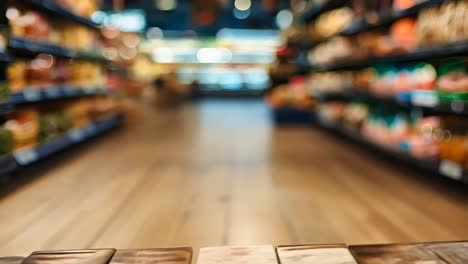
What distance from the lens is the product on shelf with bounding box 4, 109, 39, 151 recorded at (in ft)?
10.5

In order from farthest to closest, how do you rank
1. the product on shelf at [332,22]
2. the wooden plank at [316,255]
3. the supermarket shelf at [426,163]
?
the product on shelf at [332,22]
the supermarket shelf at [426,163]
the wooden plank at [316,255]

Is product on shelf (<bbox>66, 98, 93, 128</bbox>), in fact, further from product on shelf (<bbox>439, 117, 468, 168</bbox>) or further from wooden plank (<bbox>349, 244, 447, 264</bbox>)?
wooden plank (<bbox>349, 244, 447, 264</bbox>)

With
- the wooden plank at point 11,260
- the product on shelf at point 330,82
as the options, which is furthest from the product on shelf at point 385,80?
the wooden plank at point 11,260

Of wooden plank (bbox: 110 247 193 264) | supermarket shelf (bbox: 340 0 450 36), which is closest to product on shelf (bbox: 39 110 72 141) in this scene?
wooden plank (bbox: 110 247 193 264)

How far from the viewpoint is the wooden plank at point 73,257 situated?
159cm

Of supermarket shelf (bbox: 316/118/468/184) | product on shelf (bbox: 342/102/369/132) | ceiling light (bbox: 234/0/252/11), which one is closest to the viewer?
supermarket shelf (bbox: 316/118/468/184)

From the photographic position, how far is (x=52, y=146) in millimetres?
3781

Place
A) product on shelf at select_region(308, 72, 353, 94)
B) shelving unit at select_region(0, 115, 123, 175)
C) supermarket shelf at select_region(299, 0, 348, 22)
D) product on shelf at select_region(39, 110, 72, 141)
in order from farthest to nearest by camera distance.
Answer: supermarket shelf at select_region(299, 0, 348, 22) → product on shelf at select_region(308, 72, 353, 94) → product on shelf at select_region(39, 110, 72, 141) → shelving unit at select_region(0, 115, 123, 175)

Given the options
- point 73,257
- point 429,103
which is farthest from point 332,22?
point 73,257

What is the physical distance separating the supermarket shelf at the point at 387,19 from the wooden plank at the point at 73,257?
2489mm

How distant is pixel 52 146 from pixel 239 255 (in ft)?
8.63

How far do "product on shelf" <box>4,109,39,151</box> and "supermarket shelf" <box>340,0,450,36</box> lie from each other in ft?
9.31

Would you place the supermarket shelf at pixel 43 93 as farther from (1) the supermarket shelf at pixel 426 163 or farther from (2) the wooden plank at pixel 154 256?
(1) the supermarket shelf at pixel 426 163

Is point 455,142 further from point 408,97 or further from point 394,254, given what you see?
point 394,254
